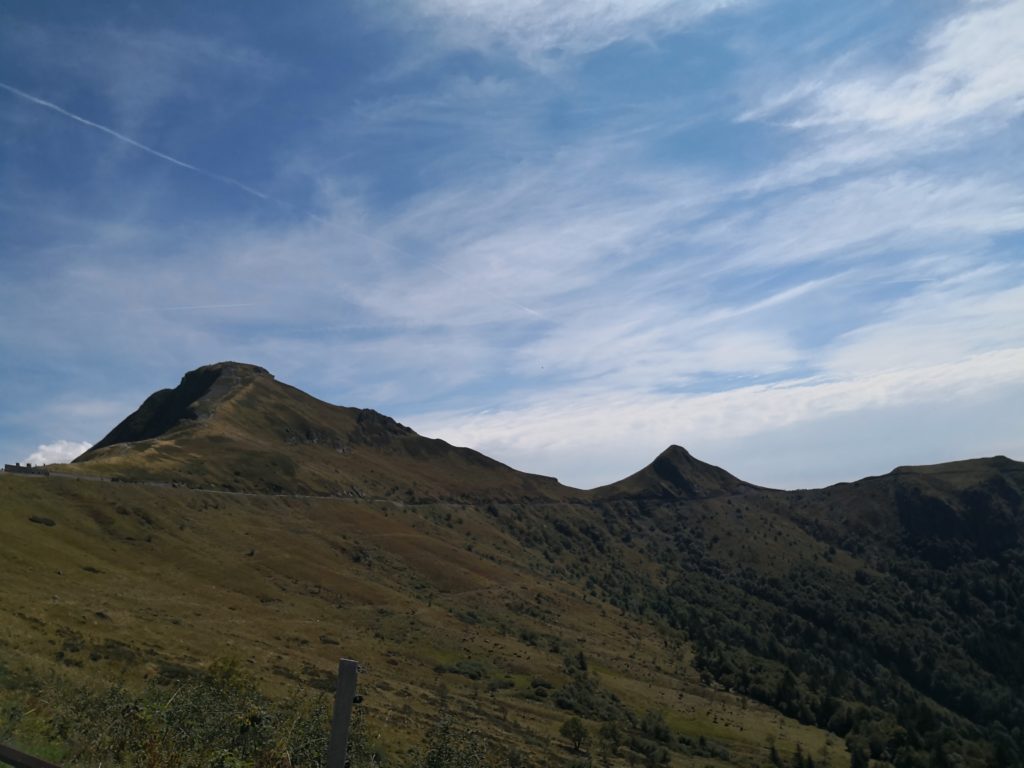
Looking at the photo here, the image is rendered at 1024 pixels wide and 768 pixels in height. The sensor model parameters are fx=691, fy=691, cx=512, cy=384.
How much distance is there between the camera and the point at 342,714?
7.76 meters

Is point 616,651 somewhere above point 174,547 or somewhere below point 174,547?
below

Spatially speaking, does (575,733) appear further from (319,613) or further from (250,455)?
(250,455)

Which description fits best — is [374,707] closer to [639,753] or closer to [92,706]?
[92,706]

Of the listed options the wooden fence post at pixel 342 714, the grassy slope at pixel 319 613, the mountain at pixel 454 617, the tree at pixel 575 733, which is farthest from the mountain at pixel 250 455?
the wooden fence post at pixel 342 714

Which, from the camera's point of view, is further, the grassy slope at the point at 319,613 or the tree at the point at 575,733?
the tree at the point at 575,733

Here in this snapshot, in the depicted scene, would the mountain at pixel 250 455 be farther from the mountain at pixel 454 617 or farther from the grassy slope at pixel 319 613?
the grassy slope at pixel 319 613

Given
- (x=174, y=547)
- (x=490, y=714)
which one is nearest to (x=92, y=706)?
(x=490, y=714)

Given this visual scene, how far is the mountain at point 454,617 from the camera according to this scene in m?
45.4

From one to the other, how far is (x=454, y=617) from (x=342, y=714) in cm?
8274

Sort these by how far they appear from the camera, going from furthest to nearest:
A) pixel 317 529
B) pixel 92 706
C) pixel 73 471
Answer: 1. pixel 317 529
2. pixel 73 471
3. pixel 92 706

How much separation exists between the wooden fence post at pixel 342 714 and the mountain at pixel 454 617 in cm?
1693

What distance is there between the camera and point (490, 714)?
157ft

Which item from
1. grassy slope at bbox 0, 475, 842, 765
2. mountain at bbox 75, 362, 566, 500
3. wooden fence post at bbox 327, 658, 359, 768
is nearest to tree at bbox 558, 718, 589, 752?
grassy slope at bbox 0, 475, 842, 765

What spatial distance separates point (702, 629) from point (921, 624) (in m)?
70.9
